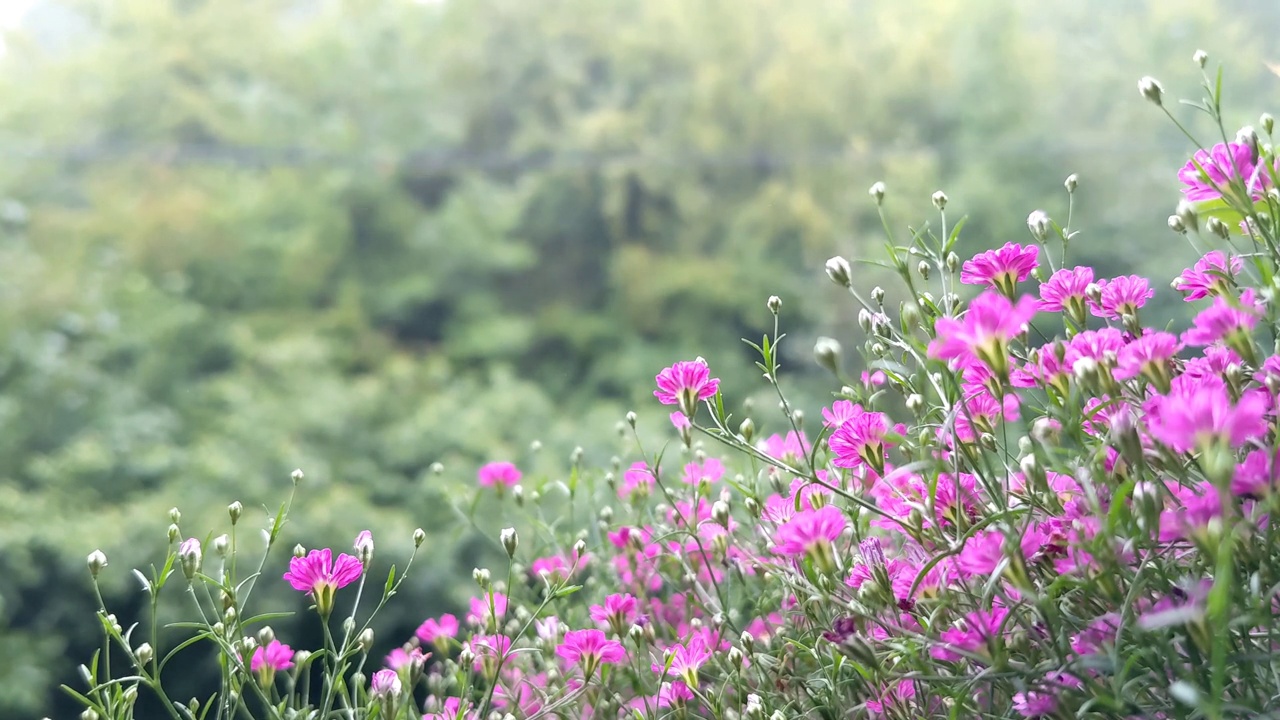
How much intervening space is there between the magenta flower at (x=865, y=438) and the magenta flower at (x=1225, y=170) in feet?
0.52

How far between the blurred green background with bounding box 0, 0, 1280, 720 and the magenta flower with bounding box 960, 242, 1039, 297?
8.00 feet

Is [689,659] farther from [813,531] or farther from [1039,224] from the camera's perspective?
[1039,224]

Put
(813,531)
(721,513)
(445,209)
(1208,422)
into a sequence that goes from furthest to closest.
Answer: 1. (445,209)
2. (721,513)
3. (813,531)
4. (1208,422)

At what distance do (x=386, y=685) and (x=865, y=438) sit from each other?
220mm

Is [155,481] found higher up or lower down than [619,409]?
lower down

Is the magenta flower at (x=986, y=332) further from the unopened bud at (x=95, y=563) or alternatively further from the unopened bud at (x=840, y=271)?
the unopened bud at (x=95, y=563)

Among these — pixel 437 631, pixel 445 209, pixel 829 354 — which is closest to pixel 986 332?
pixel 829 354

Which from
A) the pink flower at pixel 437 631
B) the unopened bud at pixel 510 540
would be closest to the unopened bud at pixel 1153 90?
the unopened bud at pixel 510 540

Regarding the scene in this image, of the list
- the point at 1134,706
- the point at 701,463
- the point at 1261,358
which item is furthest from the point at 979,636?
the point at 701,463

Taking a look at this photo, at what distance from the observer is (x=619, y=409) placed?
3555 mm

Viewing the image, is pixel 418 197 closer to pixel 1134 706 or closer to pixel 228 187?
pixel 228 187

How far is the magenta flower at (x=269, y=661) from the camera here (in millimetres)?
483

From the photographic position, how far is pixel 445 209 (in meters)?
4.16

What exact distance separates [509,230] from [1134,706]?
162 inches
